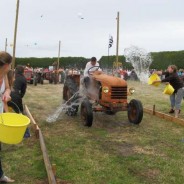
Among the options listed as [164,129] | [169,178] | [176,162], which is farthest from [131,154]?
[164,129]

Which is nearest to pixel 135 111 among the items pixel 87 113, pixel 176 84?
pixel 87 113

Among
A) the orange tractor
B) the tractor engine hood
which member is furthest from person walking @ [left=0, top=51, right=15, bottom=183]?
the tractor engine hood

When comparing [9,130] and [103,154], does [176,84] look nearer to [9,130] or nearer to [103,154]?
[103,154]

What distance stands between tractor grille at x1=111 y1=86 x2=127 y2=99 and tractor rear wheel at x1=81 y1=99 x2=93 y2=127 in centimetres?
78

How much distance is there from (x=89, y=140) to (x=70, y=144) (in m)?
0.54

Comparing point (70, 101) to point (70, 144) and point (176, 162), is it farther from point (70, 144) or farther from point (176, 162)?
point (176, 162)

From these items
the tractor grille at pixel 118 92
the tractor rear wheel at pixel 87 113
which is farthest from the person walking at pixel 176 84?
the tractor rear wheel at pixel 87 113

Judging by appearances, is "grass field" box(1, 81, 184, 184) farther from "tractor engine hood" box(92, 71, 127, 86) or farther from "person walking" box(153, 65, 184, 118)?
"person walking" box(153, 65, 184, 118)

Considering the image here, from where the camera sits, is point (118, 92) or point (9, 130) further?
point (118, 92)

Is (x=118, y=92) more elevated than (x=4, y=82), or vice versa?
(x=4, y=82)

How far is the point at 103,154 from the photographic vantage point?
6535 millimetres

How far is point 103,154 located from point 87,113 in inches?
87.2

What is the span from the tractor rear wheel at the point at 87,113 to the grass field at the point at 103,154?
168 millimetres

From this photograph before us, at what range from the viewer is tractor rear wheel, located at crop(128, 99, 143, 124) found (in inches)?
356
